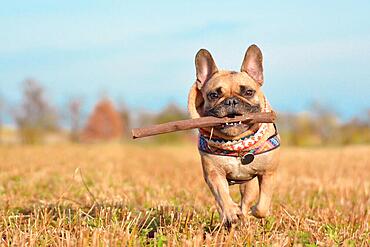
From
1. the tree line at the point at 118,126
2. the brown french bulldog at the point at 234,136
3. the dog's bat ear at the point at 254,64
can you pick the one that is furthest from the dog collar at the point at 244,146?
the tree line at the point at 118,126

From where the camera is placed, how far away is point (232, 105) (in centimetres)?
523

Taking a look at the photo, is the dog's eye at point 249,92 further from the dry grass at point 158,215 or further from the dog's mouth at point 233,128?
the dry grass at point 158,215

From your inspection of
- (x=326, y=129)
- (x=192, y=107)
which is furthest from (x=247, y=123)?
(x=326, y=129)

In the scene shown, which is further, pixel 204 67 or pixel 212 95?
pixel 204 67

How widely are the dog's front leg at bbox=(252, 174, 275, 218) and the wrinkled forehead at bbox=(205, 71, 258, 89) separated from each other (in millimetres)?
864

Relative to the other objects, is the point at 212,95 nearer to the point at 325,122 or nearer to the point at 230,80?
the point at 230,80

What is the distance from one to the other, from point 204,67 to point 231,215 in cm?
150

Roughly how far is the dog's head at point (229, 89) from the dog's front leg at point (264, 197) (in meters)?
0.57

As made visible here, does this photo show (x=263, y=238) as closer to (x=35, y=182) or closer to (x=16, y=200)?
(x=16, y=200)

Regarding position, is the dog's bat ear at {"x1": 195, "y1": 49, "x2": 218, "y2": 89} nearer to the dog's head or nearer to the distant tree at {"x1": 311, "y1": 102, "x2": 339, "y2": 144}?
the dog's head

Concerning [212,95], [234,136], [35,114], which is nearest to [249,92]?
[212,95]

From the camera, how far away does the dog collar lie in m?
5.43

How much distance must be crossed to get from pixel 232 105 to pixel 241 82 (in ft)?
1.37

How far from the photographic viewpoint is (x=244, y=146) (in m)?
5.43
